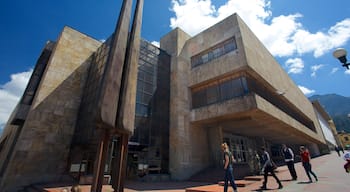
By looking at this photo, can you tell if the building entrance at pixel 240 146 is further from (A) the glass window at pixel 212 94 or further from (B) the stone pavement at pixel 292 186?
(B) the stone pavement at pixel 292 186

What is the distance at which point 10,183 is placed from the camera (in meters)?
10.5

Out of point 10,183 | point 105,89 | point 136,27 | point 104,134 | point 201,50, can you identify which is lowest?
point 10,183

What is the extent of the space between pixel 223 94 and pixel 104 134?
12.0 metres

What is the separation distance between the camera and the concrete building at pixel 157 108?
12.3 meters

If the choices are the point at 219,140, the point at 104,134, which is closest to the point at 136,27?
the point at 104,134

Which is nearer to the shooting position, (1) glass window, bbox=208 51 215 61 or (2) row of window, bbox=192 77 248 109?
(2) row of window, bbox=192 77 248 109

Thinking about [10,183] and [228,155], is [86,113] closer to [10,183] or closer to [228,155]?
[10,183]

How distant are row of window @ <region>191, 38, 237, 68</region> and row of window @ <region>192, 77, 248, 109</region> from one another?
299cm

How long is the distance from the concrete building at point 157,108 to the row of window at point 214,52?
103 mm

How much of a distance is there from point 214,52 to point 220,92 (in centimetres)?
443

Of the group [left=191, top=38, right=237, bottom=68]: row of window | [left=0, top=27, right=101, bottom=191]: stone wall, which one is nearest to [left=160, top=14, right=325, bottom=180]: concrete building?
[left=191, top=38, right=237, bottom=68]: row of window

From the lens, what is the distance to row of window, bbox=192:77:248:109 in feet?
45.9

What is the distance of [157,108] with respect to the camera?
1616cm

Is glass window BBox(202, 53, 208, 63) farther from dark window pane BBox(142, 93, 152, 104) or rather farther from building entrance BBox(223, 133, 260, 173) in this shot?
building entrance BBox(223, 133, 260, 173)
